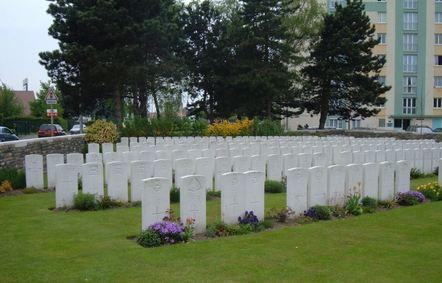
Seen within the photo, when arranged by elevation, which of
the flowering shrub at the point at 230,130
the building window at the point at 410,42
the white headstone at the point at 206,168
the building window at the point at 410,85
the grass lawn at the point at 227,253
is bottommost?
the grass lawn at the point at 227,253

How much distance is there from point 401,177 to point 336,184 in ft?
7.54

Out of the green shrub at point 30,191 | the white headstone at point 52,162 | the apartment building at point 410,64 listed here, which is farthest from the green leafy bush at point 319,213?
the apartment building at point 410,64

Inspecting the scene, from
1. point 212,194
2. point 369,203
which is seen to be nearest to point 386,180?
point 369,203

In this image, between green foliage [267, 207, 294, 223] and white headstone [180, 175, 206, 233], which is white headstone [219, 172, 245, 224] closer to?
white headstone [180, 175, 206, 233]

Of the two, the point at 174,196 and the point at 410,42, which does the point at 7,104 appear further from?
the point at 410,42

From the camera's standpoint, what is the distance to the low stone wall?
48.4 ft

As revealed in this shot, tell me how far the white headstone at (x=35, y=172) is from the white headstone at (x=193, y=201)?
6.18m

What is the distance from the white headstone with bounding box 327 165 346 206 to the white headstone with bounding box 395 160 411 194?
190cm

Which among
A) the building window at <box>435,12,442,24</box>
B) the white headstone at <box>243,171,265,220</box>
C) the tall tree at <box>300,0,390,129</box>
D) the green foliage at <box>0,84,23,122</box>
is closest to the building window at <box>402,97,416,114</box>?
the building window at <box>435,12,442,24</box>

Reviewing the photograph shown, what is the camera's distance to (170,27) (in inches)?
1310

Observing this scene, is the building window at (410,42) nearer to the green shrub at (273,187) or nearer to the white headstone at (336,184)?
the green shrub at (273,187)

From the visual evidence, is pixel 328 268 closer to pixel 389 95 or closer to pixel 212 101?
pixel 212 101

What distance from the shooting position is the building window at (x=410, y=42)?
66250 mm

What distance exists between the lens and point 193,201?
844cm
